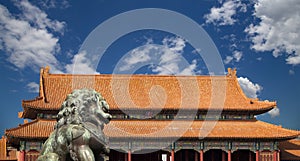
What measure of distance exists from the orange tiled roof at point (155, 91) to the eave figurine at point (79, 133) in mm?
20961

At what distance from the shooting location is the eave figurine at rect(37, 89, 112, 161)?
711 centimetres

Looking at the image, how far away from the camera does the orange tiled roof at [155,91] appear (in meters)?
29.5

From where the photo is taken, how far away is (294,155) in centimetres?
3006

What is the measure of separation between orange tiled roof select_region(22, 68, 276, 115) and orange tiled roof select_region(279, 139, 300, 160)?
152 inches

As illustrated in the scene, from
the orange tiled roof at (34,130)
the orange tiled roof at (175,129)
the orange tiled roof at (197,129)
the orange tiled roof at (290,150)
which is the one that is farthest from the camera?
the orange tiled roof at (290,150)

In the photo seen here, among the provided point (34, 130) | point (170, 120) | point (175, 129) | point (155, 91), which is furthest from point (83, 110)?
point (155, 91)

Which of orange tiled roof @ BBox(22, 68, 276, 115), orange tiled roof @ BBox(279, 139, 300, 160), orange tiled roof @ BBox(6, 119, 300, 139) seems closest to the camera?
orange tiled roof @ BBox(6, 119, 300, 139)

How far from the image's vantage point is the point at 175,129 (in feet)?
92.3

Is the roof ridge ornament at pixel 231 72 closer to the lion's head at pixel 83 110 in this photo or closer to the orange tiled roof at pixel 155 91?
the orange tiled roof at pixel 155 91

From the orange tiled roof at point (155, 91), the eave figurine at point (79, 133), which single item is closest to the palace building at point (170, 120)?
the orange tiled roof at point (155, 91)

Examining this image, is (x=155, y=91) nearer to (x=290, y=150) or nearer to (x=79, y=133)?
(x=290, y=150)

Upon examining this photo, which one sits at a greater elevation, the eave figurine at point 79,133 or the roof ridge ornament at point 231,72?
the roof ridge ornament at point 231,72

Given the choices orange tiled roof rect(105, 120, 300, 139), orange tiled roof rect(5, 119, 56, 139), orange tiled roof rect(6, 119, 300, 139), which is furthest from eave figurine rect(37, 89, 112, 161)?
orange tiled roof rect(105, 120, 300, 139)

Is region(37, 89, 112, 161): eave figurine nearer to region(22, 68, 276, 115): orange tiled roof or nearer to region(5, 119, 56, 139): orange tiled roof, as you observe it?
region(5, 119, 56, 139): orange tiled roof
